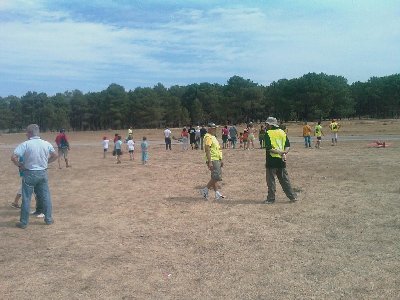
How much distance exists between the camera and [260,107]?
9169 cm

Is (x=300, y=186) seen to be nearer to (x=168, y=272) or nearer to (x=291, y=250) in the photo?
(x=291, y=250)

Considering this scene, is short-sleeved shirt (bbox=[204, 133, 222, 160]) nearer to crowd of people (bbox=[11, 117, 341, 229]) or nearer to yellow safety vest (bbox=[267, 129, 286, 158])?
crowd of people (bbox=[11, 117, 341, 229])

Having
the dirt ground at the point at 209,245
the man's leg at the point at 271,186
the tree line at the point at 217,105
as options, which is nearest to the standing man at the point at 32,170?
the dirt ground at the point at 209,245

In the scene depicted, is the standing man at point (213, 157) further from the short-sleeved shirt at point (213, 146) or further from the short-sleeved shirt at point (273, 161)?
the short-sleeved shirt at point (273, 161)

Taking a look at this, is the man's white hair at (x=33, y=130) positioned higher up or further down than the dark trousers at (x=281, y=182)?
higher up

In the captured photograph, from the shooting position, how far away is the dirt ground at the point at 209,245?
4.93 meters

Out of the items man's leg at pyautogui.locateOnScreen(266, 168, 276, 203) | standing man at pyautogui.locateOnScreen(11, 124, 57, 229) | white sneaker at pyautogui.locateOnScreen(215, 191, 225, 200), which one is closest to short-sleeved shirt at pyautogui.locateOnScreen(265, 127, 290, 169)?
man's leg at pyautogui.locateOnScreen(266, 168, 276, 203)

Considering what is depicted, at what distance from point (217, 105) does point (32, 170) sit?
87569 millimetres

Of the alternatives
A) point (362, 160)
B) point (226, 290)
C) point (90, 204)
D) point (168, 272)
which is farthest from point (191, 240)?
point (362, 160)

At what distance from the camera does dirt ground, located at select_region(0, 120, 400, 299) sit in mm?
4930

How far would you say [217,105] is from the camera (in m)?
94.6

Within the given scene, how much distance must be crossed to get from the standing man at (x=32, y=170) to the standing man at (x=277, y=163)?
4.56m

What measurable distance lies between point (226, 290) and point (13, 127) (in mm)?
108646

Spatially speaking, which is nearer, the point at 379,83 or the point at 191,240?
the point at 191,240
